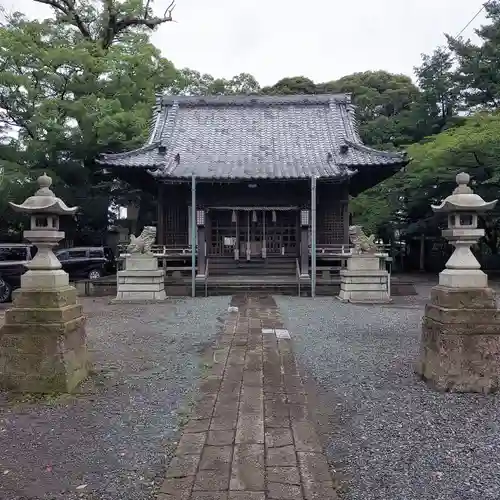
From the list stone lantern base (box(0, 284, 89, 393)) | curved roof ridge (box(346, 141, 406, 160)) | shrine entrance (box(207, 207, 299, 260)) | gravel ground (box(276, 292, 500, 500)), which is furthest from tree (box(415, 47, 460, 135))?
stone lantern base (box(0, 284, 89, 393))

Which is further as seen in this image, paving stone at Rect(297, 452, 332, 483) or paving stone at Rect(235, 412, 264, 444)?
paving stone at Rect(235, 412, 264, 444)

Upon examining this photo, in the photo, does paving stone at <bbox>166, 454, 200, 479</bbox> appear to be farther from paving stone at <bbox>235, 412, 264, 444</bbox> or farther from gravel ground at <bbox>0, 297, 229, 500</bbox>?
paving stone at <bbox>235, 412, 264, 444</bbox>

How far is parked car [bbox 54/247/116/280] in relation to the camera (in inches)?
750

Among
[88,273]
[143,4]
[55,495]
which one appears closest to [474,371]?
[55,495]

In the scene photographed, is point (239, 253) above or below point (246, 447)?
above

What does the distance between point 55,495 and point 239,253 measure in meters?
14.9

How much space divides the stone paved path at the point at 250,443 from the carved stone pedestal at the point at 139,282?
25.8ft

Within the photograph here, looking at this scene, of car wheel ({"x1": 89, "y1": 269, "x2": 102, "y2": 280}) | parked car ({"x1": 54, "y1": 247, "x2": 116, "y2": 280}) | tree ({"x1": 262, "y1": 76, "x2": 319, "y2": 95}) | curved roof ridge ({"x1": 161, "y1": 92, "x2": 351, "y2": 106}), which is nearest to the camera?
parked car ({"x1": 54, "y1": 247, "x2": 116, "y2": 280})

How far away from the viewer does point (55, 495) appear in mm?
2949

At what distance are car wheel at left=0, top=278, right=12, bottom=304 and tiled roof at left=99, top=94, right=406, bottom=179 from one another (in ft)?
16.3

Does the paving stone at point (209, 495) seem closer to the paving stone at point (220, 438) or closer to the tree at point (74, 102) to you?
the paving stone at point (220, 438)

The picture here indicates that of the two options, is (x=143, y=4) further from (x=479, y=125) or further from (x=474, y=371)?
(x=474, y=371)

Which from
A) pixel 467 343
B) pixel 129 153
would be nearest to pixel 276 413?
pixel 467 343

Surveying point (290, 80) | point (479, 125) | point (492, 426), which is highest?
point (290, 80)
